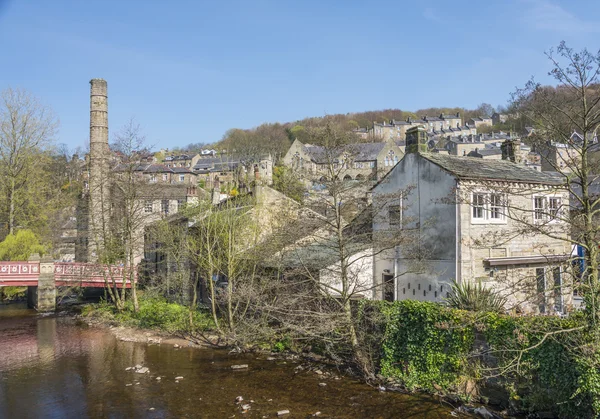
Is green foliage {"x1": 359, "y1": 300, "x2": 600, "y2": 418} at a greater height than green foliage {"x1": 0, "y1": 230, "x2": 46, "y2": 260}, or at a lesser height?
lesser

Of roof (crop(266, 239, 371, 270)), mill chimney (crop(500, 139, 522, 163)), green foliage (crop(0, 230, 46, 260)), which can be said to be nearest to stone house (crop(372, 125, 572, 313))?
roof (crop(266, 239, 371, 270))

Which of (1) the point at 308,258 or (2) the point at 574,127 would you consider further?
(1) the point at 308,258

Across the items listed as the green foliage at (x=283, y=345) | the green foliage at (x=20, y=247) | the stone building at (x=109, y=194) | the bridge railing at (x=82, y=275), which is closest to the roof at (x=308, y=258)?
the green foliage at (x=283, y=345)

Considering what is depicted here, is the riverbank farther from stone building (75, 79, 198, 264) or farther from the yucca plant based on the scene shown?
stone building (75, 79, 198, 264)

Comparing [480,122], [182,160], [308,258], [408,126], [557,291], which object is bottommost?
[557,291]

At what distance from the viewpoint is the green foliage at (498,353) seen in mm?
10141

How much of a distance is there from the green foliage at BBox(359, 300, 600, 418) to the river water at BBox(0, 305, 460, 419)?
1.08 m

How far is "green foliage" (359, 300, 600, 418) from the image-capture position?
10.1 metres

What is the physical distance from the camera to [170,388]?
1481cm

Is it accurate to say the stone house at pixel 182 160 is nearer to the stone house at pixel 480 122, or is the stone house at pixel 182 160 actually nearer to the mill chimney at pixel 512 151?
the stone house at pixel 480 122

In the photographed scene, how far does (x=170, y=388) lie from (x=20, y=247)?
82.0 ft

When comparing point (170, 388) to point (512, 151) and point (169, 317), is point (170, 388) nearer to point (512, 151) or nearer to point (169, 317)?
point (169, 317)

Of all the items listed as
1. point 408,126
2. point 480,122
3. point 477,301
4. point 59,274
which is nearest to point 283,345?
point 477,301

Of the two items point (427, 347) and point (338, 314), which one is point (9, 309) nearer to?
point (338, 314)
